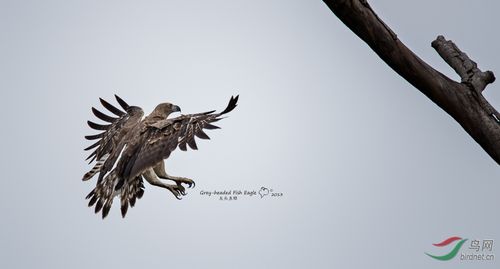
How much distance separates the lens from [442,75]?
4.49 meters

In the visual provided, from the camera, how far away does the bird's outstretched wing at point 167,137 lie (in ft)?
18.8

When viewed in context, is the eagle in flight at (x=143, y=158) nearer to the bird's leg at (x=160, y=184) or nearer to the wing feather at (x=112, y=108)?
the bird's leg at (x=160, y=184)

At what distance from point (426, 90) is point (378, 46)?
1.82 ft

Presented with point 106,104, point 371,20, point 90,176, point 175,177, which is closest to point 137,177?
point 175,177

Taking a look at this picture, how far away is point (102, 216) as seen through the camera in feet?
18.9

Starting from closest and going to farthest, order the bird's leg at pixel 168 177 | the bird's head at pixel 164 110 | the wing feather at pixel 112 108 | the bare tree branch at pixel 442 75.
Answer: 1. the bare tree branch at pixel 442 75
2. the bird's leg at pixel 168 177
3. the bird's head at pixel 164 110
4. the wing feather at pixel 112 108

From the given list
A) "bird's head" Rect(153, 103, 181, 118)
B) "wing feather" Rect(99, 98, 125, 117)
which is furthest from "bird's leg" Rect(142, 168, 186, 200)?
"wing feather" Rect(99, 98, 125, 117)

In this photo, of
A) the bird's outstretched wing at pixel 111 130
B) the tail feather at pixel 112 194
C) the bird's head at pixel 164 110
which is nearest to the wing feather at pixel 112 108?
the bird's outstretched wing at pixel 111 130

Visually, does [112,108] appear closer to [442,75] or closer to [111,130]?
[111,130]

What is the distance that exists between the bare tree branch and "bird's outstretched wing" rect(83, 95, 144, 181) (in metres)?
3.18

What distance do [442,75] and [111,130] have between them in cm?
434

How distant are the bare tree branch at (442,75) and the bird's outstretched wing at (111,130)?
3183mm

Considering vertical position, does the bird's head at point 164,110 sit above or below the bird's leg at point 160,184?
above

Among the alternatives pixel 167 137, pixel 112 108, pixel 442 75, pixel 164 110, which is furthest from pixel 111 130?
pixel 442 75
